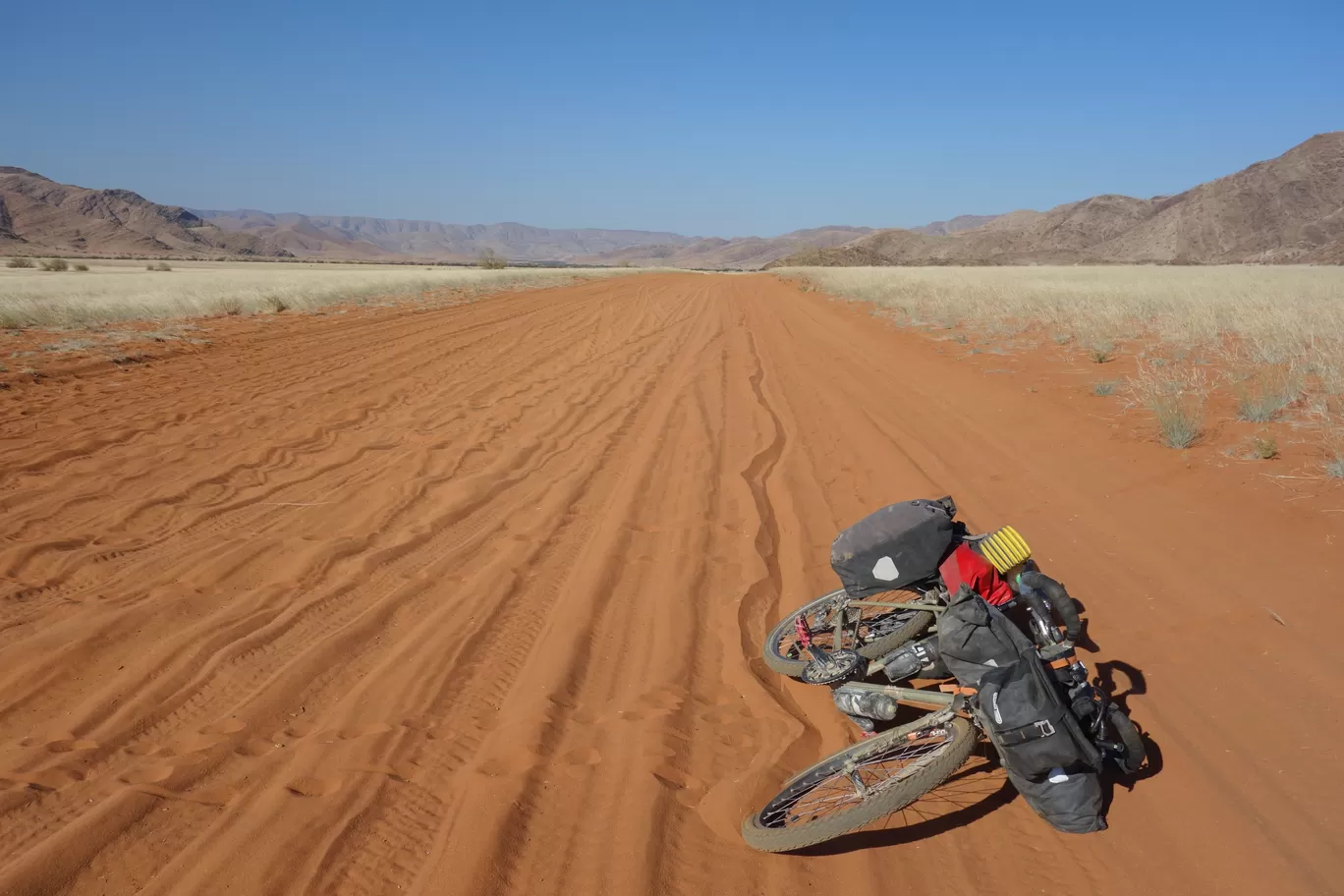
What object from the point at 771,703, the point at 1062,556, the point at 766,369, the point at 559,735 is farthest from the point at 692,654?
the point at 766,369

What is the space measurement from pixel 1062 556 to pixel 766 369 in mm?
7782

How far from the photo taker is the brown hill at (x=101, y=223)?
119000mm

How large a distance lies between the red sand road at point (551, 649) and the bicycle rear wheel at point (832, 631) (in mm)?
151

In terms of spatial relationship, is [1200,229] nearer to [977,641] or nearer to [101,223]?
[977,641]

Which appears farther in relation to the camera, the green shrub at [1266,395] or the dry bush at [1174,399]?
the green shrub at [1266,395]

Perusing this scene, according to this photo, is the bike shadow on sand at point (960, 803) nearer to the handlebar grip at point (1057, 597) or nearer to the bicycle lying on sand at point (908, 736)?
the bicycle lying on sand at point (908, 736)

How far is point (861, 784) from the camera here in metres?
2.81

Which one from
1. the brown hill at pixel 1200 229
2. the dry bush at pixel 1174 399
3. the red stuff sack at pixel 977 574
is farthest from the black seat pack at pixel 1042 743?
the brown hill at pixel 1200 229

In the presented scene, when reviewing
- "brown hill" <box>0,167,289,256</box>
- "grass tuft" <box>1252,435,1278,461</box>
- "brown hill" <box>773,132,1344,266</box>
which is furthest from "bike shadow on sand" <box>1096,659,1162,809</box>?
"brown hill" <box>0,167,289,256</box>

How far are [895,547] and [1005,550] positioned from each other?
1.60 ft

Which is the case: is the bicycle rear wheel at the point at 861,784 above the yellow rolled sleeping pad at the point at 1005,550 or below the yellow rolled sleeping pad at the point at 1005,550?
below

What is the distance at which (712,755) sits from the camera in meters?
3.25

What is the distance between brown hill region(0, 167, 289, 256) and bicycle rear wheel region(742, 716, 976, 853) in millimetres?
131626

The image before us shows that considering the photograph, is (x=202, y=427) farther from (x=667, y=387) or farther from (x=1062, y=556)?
(x=1062, y=556)
